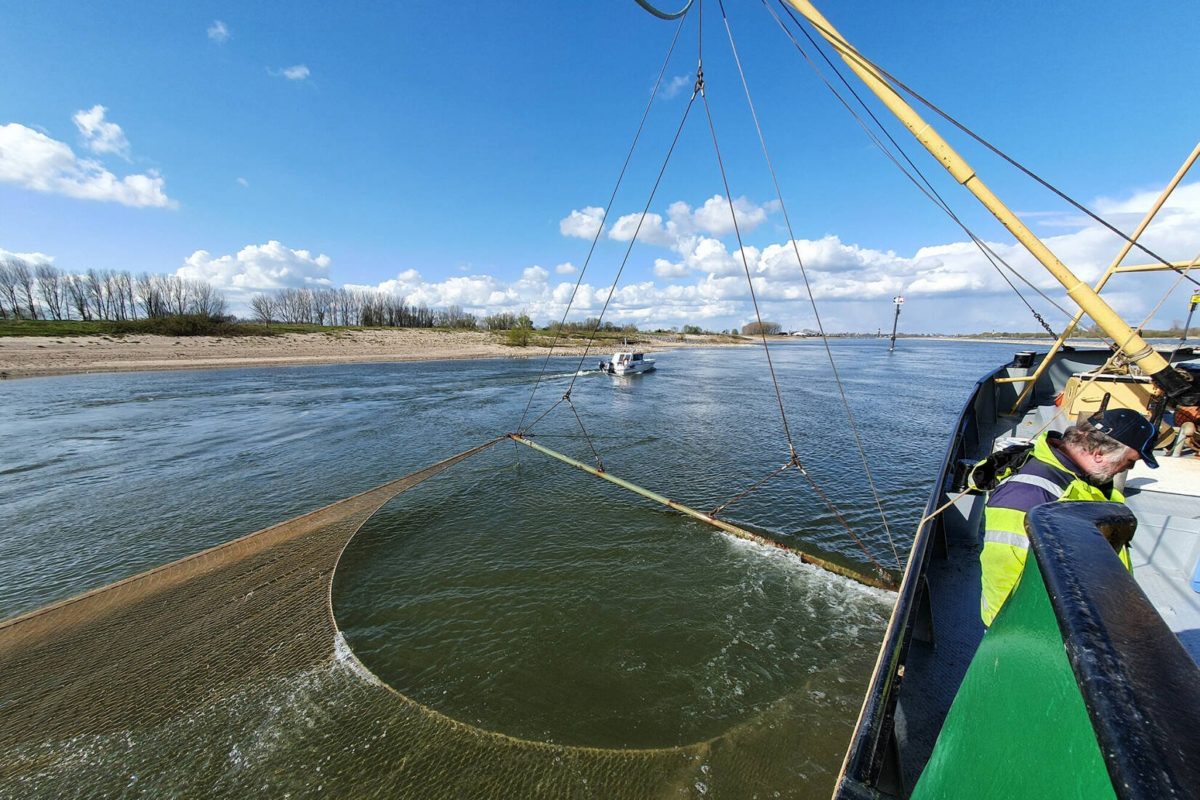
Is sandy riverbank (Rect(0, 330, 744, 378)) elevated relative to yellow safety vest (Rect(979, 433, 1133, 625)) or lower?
lower

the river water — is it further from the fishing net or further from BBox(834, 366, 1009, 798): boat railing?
BBox(834, 366, 1009, 798): boat railing

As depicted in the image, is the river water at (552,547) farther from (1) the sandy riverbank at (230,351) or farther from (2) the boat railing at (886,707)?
(1) the sandy riverbank at (230,351)

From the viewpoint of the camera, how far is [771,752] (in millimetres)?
4664

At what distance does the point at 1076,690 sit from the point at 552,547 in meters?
8.59

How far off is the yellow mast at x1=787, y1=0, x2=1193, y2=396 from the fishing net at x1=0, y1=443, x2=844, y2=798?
16.6 feet

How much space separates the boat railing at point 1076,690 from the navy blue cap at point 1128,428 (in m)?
2.28

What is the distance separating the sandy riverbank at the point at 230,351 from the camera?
41.9 m

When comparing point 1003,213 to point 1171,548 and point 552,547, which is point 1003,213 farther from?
point 552,547

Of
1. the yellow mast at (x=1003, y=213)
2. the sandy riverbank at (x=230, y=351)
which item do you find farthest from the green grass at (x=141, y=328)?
the yellow mast at (x=1003, y=213)

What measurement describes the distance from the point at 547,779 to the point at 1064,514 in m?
4.89

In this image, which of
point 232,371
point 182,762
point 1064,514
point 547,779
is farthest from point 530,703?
Answer: point 232,371

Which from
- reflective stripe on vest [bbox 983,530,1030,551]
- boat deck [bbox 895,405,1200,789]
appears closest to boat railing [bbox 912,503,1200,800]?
reflective stripe on vest [bbox 983,530,1030,551]

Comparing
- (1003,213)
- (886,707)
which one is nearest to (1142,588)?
(886,707)

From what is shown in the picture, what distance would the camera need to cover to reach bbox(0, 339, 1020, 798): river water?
538 cm
